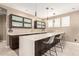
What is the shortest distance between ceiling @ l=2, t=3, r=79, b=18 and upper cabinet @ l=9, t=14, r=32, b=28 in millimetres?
194

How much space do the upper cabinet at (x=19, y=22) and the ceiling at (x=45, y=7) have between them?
7.7 inches

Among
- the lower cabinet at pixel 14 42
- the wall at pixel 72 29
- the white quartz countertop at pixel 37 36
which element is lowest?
the lower cabinet at pixel 14 42

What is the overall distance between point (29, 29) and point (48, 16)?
1.83 feet

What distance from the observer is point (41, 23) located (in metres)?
2.10

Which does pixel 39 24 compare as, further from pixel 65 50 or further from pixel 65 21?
pixel 65 50

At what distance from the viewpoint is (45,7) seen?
2049mm

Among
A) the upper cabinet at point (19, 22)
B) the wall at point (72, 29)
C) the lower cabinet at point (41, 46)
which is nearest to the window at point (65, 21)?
the wall at point (72, 29)

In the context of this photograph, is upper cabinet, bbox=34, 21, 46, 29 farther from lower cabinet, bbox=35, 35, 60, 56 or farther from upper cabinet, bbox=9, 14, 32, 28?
lower cabinet, bbox=35, 35, 60, 56

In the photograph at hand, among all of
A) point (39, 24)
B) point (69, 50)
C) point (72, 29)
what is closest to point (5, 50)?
point (39, 24)

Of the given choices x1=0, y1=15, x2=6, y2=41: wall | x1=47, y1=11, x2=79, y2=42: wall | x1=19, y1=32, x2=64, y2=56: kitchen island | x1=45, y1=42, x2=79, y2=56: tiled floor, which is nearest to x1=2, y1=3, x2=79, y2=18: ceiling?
x1=47, y1=11, x2=79, y2=42: wall

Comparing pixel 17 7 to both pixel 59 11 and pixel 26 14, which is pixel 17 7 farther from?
pixel 59 11

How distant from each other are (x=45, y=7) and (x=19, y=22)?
2.33ft

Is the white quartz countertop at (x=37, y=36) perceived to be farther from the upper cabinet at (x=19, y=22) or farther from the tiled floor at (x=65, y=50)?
the tiled floor at (x=65, y=50)

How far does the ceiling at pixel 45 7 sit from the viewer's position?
6.51 feet
